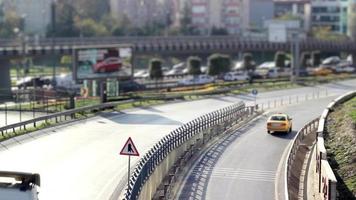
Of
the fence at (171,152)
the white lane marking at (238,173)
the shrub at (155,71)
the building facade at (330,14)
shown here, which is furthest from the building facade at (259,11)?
the white lane marking at (238,173)

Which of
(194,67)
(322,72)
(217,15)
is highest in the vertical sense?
(217,15)

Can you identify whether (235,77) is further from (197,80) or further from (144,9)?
(144,9)

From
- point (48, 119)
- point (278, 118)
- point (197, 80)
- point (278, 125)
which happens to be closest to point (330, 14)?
point (197, 80)

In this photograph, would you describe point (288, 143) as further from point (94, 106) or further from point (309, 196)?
point (94, 106)

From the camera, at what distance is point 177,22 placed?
6378 inches

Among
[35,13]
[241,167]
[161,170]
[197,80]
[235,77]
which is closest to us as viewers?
[161,170]

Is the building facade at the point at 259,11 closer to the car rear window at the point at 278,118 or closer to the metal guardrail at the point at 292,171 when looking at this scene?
the car rear window at the point at 278,118

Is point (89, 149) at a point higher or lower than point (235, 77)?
lower

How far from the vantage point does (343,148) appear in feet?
109

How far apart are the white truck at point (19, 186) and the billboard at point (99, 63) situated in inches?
1510

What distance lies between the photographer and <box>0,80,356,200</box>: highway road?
88.5ft

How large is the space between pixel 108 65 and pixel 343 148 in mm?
28059

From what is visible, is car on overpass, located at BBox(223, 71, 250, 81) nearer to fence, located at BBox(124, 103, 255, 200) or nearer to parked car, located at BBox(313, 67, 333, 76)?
parked car, located at BBox(313, 67, 333, 76)

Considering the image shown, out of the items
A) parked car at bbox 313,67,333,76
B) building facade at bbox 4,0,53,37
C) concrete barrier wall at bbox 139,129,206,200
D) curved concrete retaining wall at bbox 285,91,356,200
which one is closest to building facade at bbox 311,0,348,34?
building facade at bbox 4,0,53,37
